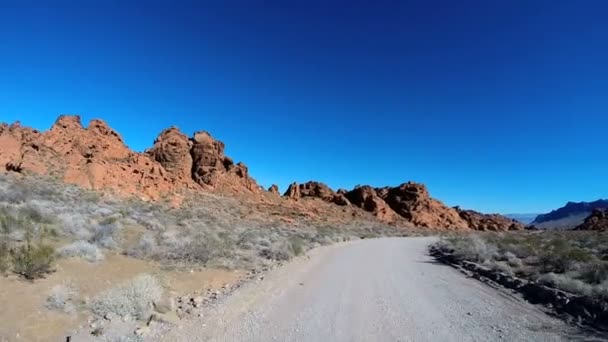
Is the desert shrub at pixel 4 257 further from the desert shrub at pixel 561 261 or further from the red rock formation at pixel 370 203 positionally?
the red rock formation at pixel 370 203

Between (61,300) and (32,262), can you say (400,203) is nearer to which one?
→ (32,262)

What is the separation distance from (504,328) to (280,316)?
13.9ft

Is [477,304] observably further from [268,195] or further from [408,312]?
[268,195]

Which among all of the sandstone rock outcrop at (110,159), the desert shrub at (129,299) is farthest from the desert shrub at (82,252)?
the sandstone rock outcrop at (110,159)

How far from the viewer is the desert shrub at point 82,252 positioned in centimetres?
1052

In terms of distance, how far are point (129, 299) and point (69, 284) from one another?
1768 mm

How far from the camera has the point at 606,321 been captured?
297 inches

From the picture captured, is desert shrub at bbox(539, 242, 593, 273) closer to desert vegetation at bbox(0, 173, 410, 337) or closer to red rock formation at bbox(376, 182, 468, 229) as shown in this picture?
desert vegetation at bbox(0, 173, 410, 337)

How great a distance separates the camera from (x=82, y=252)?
35.7 feet

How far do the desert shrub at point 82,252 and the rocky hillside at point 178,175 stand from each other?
29854 mm

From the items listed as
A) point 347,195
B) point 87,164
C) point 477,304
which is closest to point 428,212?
point 347,195

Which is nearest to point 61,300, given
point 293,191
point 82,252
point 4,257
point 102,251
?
point 4,257

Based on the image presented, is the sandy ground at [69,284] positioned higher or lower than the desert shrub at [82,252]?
lower

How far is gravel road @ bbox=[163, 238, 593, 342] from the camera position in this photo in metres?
6.83
